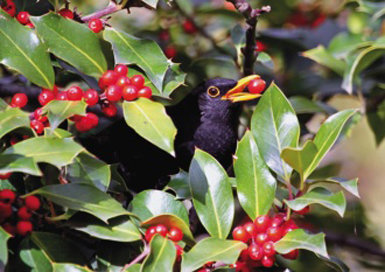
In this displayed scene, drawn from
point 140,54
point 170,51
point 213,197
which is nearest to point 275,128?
point 213,197

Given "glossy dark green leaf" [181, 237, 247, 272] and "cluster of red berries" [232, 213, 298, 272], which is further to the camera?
"cluster of red berries" [232, 213, 298, 272]

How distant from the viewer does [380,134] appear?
131 inches

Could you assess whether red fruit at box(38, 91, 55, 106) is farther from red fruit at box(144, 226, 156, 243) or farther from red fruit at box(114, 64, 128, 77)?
red fruit at box(144, 226, 156, 243)

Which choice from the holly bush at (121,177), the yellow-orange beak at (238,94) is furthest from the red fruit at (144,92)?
the yellow-orange beak at (238,94)

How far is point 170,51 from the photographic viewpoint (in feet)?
11.1

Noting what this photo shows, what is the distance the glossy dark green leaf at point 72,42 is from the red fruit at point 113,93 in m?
0.17

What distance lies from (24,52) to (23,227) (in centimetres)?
54

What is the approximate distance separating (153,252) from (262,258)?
321mm

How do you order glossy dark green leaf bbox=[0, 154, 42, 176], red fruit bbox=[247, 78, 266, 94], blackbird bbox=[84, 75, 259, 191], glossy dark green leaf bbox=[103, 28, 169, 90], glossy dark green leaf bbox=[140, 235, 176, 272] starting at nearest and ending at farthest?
glossy dark green leaf bbox=[0, 154, 42, 176]
glossy dark green leaf bbox=[140, 235, 176, 272]
glossy dark green leaf bbox=[103, 28, 169, 90]
red fruit bbox=[247, 78, 266, 94]
blackbird bbox=[84, 75, 259, 191]

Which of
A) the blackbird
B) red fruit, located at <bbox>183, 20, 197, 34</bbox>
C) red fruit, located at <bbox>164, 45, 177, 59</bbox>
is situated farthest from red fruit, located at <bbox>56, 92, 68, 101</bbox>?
red fruit, located at <bbox>183, 20, 197, 34</bbox>

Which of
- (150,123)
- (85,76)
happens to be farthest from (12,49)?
(150,123)

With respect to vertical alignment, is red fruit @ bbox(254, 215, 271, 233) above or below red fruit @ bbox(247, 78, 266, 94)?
below

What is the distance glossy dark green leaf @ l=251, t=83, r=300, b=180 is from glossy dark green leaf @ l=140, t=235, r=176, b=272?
0.42 m

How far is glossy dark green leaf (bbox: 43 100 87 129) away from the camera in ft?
5.47
